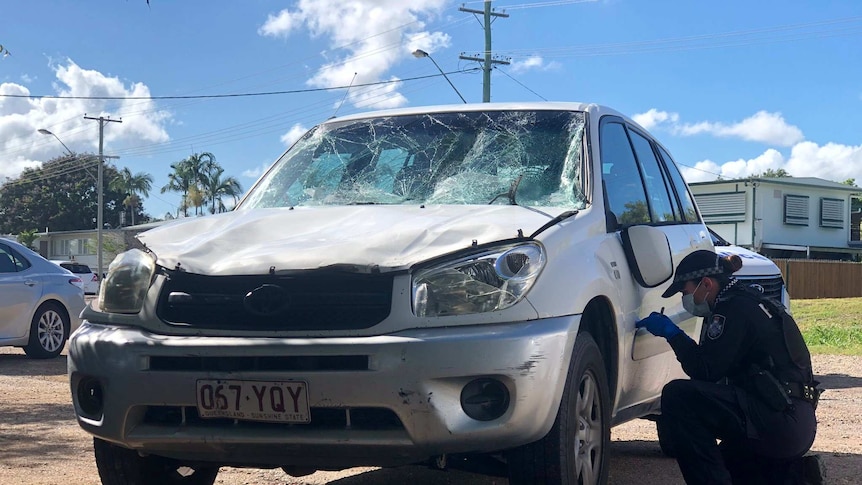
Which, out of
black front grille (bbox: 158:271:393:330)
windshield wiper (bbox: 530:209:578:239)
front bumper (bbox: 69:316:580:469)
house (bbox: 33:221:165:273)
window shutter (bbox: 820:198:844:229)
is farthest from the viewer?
house (bbox: 33:221:165:273)

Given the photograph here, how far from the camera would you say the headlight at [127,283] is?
368cm

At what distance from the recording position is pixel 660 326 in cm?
419

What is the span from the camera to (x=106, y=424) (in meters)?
3.58

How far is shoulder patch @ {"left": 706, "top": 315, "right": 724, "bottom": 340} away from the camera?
3959mm

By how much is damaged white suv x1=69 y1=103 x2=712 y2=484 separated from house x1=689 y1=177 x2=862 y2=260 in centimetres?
4012

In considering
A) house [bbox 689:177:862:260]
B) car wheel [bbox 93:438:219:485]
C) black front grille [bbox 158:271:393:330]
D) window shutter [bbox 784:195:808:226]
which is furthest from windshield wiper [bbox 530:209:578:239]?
window shutter [bbox 784:195:808:226]

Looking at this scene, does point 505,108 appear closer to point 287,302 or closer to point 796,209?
point 287,302

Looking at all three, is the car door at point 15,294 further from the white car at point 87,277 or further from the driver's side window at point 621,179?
the white car at point 87,277

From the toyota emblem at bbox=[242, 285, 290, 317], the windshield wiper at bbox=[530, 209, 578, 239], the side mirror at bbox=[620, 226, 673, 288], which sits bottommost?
the toyota emblem at bbox=[242, 285, 290, 317]

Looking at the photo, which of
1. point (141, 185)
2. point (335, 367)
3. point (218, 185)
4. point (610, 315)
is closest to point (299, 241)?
point (335, 367)

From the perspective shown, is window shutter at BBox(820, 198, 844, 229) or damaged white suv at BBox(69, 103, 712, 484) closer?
damaged white suv at BBox(69, 103, 712, 484)

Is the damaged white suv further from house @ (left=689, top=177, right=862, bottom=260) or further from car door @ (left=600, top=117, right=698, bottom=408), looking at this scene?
house @ (left=689, top=177, right=862, bottom=260)

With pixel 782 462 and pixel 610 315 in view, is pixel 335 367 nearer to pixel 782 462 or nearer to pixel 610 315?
pixel 610 315

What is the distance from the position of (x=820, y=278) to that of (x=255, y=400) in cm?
3676
